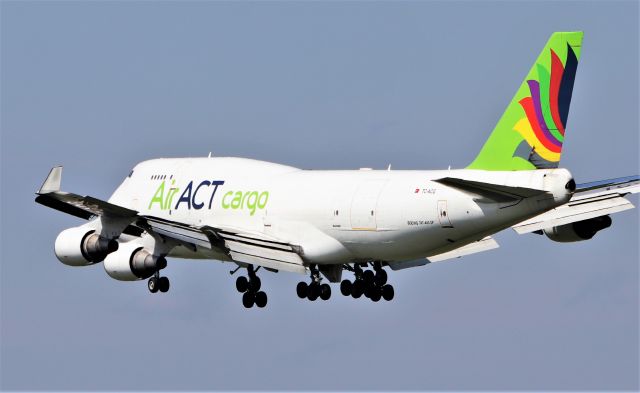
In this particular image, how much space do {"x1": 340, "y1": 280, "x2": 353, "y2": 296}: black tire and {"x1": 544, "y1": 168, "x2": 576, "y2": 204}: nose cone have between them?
12.1m

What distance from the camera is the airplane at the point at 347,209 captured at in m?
62.6

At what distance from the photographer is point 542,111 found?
62625mm

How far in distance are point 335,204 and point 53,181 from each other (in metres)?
9.91

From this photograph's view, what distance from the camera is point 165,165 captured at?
75875mm

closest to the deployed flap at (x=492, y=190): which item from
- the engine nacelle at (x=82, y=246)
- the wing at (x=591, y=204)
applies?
the wing at (x=591, y=204)

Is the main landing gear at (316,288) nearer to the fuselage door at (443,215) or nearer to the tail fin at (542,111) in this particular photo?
the fuselage door at (443,215)

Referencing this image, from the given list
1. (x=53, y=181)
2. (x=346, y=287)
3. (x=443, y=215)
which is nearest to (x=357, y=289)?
(x=346, y=287)

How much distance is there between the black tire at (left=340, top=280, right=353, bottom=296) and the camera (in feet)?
234

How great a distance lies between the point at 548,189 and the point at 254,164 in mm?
15498

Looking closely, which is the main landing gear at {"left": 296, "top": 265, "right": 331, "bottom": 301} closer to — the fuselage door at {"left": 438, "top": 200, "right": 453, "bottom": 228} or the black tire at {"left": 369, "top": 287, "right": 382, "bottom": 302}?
the black tire at {"left": 369, "top": 287, "right": 382, "bottom": 302}

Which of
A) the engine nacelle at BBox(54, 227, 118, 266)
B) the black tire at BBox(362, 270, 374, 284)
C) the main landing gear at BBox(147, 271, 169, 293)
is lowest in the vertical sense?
the main landing gear at BBox(147, 271, 169, 293)

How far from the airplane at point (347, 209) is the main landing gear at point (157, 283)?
0.04m

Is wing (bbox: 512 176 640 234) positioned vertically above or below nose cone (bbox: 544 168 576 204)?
above

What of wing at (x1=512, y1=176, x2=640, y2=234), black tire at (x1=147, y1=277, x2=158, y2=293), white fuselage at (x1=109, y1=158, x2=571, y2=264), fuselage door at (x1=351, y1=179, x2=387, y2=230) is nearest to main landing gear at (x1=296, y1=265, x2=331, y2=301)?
white fuselage at (x1=109, y1=158, x2=571, y2=264)
